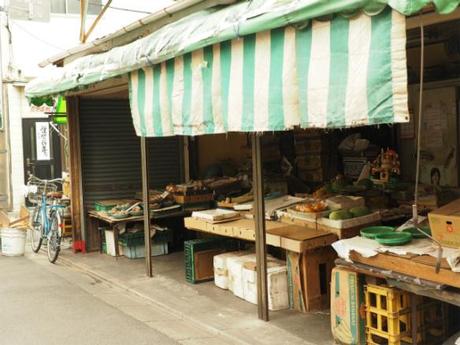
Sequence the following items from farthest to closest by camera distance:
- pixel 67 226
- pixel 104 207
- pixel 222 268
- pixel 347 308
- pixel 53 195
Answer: pixel 53 195, pixel 67 226, pixel 104 207, pixel 222 268, pixel 347 308

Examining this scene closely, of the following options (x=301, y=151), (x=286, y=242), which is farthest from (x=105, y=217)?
(x=286, y=242)

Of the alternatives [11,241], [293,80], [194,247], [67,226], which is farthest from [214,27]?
[11,241]

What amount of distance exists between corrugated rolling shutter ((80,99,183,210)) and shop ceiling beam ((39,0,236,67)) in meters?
1.17

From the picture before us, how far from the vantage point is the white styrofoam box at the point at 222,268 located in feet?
27.0

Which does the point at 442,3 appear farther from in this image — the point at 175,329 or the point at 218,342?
the point at 175,329

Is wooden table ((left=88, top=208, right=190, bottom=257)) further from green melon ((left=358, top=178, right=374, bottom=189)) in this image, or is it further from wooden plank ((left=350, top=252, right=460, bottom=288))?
wooden plank ((left=350, top=252, right=460, bottom=288))

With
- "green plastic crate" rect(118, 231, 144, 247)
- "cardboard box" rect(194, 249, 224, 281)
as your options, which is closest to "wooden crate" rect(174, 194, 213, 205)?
"green plastic crate" rect(118, 231, 144, 247)

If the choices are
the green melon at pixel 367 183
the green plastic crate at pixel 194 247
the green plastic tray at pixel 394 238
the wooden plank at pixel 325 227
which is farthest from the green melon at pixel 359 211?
the green plastic crate at pixel 194 247

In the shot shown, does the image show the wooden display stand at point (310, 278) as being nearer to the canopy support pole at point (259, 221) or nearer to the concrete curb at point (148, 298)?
the canopy support pole at point (259, 221)

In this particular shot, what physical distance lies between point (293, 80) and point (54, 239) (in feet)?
24.6

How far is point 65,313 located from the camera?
770 centimetres

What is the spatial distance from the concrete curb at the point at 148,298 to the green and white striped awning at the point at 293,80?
90.5 inches

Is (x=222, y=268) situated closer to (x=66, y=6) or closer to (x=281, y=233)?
(x=281, y=233)

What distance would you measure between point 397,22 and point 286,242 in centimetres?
334
